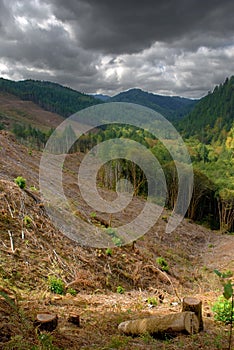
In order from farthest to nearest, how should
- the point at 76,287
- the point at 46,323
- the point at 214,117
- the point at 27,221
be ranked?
the point at 214,117
the point at 27,221
the point at 76,287
the point at 46,323

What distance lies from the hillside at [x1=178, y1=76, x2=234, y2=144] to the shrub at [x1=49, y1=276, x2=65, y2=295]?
12407 centimetres

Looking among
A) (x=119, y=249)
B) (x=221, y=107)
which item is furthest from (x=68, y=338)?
(x=221, y=107)

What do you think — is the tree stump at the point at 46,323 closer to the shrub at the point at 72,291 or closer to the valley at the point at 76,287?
the valley at the point at 76,287

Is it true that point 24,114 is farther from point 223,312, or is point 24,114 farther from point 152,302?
point 223,312

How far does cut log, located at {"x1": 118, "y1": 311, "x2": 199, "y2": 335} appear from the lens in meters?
4.43

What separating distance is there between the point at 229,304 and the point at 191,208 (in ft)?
106

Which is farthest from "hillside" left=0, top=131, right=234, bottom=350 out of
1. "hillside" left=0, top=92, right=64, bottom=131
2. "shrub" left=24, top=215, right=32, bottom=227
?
"hillside" left=0, top=92, right=64, bottom=131

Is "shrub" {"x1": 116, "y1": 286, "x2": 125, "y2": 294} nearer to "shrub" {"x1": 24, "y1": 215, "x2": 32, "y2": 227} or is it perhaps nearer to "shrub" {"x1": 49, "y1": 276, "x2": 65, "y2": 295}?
"shrub" {"x1": 49, "y1": 276, "x2": 65, "y2": 295}

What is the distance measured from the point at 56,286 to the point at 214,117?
150 metres

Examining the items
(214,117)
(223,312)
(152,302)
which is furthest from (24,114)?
(223,312)

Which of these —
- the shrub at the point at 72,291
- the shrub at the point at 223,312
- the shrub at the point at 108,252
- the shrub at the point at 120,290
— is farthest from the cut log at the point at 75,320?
the shrub at the point at 108,252

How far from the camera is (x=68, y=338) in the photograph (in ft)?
12.8

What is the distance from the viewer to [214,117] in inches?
5640

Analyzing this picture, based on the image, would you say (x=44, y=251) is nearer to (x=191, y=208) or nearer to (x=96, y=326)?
(x=96, y=326)
